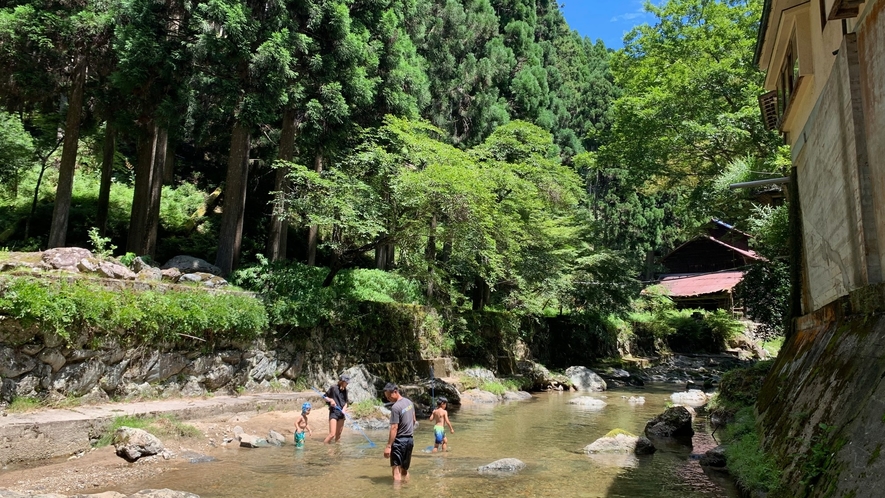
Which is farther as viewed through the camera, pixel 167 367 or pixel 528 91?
pixel 528 91

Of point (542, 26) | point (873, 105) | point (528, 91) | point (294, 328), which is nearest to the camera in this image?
point (873, 105)

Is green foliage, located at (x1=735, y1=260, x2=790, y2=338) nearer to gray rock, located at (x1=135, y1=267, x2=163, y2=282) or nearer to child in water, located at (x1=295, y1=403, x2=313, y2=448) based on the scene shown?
child in water, located at (x1=295, y1=403, x2=313, y2=448)

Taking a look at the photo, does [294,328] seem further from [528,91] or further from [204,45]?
[528,91]

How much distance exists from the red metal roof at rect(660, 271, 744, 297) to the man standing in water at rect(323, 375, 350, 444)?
33793 mm

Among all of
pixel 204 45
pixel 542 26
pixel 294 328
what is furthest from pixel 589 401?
pixel 542 26

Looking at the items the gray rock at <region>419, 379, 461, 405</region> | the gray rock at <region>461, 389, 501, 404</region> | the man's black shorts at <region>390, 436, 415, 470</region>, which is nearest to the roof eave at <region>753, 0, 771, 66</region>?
the man's black shorts at <region>390, 436, 415, 470</region>

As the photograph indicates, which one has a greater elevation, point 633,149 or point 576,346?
point 633,149

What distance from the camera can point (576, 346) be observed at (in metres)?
33.8

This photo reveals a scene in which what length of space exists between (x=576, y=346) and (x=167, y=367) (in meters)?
25.2

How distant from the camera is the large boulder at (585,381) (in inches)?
1010

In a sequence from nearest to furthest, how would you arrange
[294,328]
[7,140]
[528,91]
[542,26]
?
[294,328], [7,140], [528,91], [542,26]

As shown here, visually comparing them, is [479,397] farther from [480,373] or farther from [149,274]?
[149,274]

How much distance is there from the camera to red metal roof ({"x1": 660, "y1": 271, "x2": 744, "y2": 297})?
3984 cm

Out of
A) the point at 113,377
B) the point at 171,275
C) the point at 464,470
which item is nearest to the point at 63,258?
the point at 171,275
